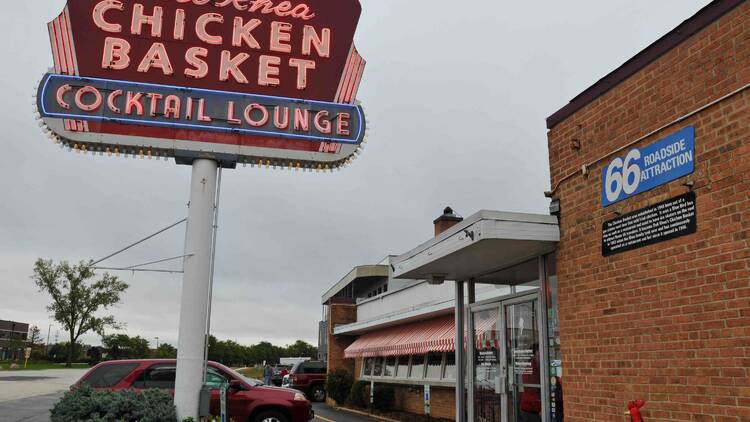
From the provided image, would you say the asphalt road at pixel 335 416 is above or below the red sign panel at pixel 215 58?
below

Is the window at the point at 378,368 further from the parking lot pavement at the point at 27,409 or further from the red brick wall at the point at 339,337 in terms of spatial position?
the parking lot pavement at the point at 27,409

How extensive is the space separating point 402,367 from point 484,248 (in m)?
13.7

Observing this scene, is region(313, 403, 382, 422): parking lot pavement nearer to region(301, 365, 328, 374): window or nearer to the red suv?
region(301, 365, 328, 374): window

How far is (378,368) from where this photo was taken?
77.8ft

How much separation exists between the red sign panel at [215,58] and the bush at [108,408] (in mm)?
3363

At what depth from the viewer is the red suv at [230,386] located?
12.1 m

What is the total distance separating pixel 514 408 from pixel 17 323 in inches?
6709

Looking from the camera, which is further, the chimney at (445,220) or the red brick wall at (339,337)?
the red brick wall at (339,337)

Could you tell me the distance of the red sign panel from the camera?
941 cm

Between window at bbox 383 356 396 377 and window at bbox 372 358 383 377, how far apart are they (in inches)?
19.5

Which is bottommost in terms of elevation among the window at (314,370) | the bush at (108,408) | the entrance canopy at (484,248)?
the bush at (108,408)

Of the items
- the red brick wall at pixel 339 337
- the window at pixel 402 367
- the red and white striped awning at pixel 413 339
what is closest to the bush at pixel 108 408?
the red and white striped awning at pixel 413 339

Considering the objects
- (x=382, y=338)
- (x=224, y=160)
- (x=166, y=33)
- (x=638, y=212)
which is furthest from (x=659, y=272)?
(x=382, y=338)

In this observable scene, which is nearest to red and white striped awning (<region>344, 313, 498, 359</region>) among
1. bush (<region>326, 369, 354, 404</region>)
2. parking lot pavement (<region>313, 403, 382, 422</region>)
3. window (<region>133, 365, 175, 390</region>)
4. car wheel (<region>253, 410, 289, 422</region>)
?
bush (<region>326, 369, 354, 404</region>)
